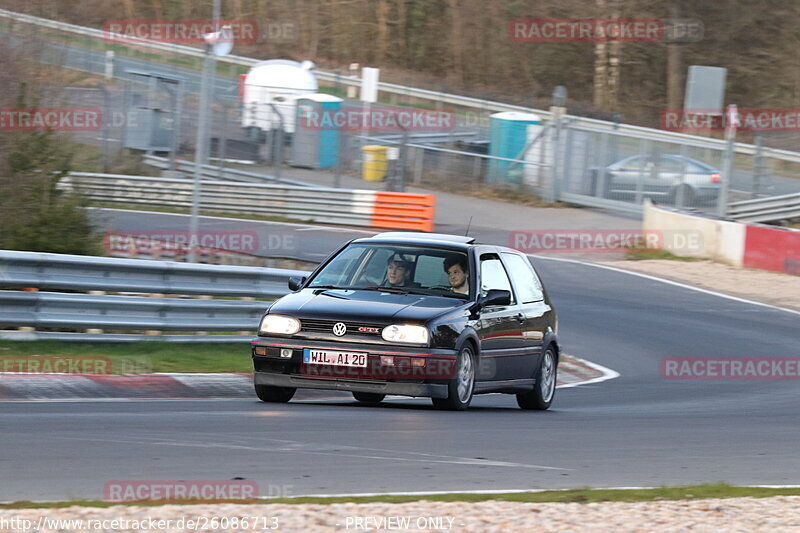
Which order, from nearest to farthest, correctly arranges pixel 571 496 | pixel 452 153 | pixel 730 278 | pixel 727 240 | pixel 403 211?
pixel 571 496, pixel 730 278, pixel 727 240, pixel 403 211, pixel 452 153

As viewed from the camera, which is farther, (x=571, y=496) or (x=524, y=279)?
(x=524, y=279)

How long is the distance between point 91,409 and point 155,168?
23.8 m

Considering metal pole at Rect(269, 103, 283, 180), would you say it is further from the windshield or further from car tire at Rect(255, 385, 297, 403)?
car tire at Rect(255, 385, 297, 403)

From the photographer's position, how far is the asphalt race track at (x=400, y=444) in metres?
6.70

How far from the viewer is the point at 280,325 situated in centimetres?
988

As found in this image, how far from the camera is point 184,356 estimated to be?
12648mm

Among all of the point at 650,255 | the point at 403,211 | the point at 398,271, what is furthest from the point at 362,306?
the point at 403,211

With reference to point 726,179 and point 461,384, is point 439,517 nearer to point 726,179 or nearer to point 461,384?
point 461,384

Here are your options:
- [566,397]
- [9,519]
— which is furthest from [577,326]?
[9,519]

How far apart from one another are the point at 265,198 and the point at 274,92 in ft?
12.5

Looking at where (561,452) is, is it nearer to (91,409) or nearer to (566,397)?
(91,409)

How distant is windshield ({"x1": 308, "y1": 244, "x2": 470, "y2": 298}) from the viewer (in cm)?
1052

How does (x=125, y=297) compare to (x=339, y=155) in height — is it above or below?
below

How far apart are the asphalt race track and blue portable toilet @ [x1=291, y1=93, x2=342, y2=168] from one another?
62.5 feet
